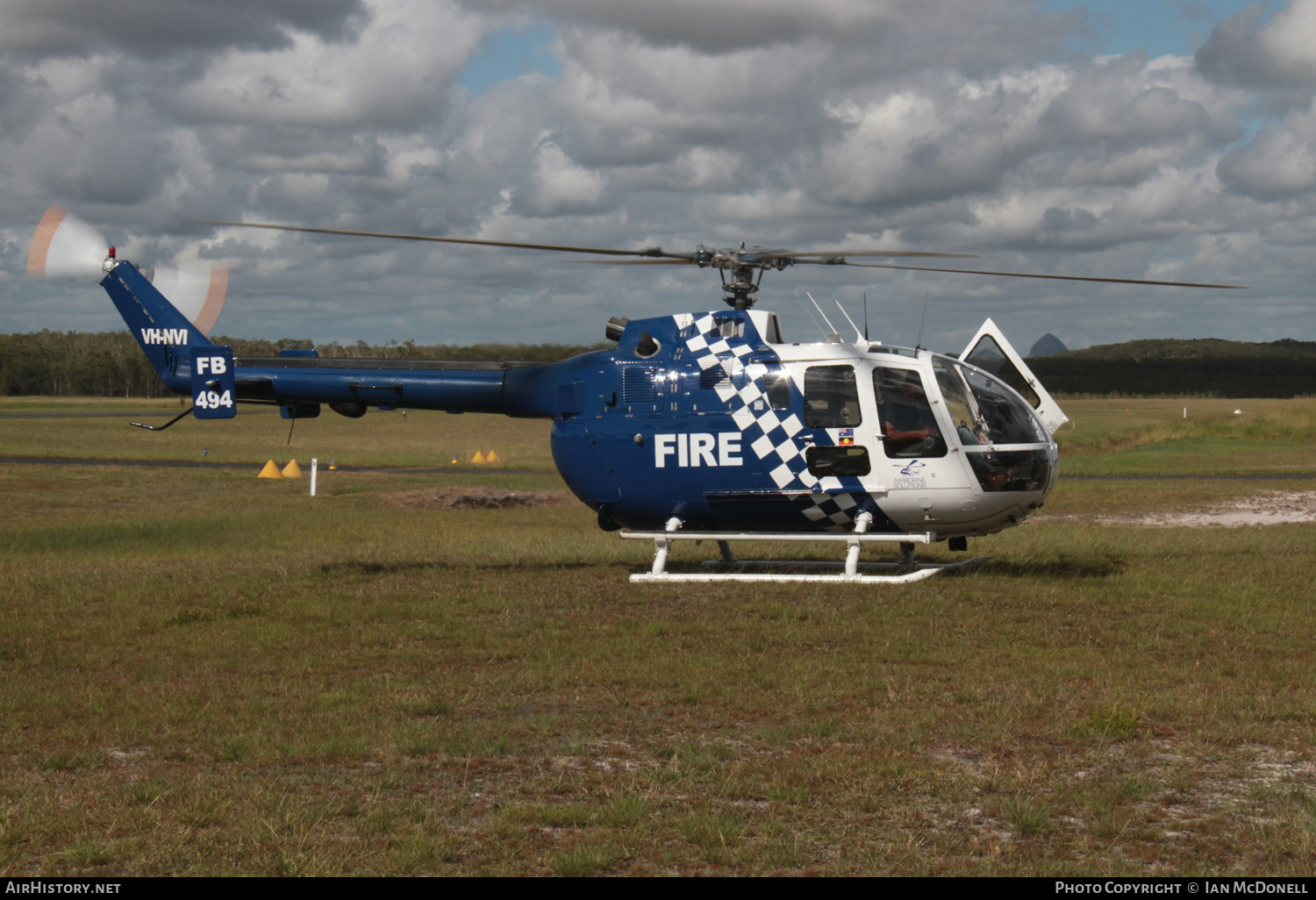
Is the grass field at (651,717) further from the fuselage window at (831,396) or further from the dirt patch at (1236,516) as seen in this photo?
the dirt patch at (1236,516)

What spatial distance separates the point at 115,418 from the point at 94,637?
8353 centimetres

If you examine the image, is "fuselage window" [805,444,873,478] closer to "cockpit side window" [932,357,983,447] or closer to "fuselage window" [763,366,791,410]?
"fuselage window" [763,366,791,410]

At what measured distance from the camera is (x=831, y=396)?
14.1 metres

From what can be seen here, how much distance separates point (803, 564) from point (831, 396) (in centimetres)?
287

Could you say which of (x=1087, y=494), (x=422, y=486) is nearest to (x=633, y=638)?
(x=1087, y=494)

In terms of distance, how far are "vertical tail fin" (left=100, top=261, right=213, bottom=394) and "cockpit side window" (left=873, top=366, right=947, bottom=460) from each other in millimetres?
10094

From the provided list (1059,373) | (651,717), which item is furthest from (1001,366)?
(1059,373)

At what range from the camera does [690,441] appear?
14.7 meters

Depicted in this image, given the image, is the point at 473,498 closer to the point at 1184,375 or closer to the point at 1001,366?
the point at 1001,366

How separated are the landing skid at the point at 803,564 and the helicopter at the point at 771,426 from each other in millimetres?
35

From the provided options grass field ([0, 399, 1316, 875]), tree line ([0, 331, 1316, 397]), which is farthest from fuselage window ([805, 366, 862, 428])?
tree line ([0, 331, 1316, 397])

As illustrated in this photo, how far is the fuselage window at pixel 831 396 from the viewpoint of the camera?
14070mm

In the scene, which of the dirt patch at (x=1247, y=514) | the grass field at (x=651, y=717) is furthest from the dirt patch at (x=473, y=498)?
the dirt patch at (x=1247, y=514)

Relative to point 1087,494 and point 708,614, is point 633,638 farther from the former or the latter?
point 1087,494
